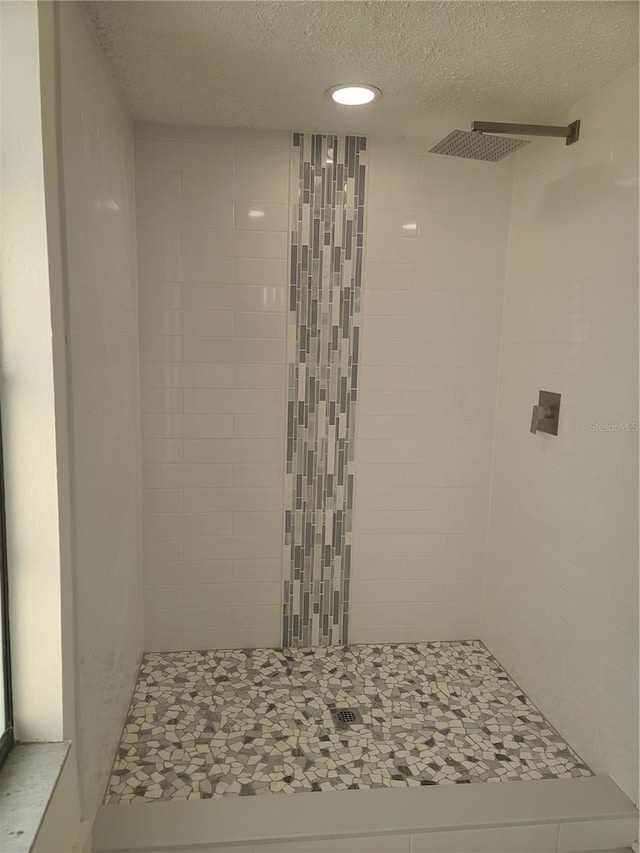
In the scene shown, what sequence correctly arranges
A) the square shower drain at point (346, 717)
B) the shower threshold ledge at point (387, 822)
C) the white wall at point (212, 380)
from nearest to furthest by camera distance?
the shower threshold ledge at point (387, 822)
the square shower drain at point (346, 717)
the white wall at point (212, 380)

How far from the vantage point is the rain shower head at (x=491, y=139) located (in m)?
1.94

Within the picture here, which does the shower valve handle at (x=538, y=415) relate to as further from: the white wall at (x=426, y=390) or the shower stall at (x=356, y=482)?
the white wall at (x=426, y=390)

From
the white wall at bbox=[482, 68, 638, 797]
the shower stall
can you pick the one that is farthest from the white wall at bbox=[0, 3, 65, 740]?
the white wall at bbox=[482, 68, 638, 797]

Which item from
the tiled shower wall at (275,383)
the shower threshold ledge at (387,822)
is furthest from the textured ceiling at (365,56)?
the shower threshold ledge at (387,822)

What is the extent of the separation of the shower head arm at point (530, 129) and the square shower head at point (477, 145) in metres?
0.03

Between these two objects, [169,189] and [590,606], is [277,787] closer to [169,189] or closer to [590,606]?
[590,606]

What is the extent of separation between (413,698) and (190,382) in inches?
61.5

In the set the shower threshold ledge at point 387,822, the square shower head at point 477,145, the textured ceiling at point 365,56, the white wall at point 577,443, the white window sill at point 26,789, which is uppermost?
the textured ceiling at point 365,56

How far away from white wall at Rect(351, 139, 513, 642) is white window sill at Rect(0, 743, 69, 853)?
1541mm

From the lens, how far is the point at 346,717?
2195 mm

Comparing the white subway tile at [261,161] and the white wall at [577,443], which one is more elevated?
the white subway tile at [261,161]

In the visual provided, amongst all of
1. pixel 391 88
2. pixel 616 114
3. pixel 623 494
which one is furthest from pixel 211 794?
pixel 616 114

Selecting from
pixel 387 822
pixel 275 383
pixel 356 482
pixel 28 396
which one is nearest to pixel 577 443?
pixel 356 482

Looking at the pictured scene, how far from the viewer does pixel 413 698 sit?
2.32 metres
